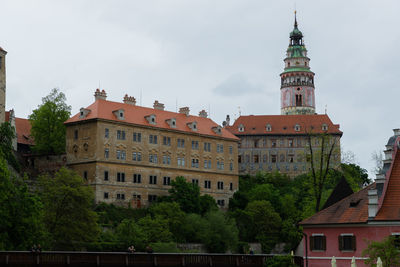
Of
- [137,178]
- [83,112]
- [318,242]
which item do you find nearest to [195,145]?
[137,178]

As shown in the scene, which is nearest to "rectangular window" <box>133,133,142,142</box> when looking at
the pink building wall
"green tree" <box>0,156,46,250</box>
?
"green tree" <box>0,156,46,250</box>

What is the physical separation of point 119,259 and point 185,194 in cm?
4253

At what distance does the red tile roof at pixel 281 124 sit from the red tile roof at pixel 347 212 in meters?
77.6

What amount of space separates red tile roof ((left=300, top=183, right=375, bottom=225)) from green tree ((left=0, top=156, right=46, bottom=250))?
19.9 metres

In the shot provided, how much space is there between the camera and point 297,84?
155375 mm

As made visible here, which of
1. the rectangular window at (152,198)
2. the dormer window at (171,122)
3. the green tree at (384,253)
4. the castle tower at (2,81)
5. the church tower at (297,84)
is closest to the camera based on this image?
the green tree at (384,253)

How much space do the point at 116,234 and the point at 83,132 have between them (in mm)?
21272

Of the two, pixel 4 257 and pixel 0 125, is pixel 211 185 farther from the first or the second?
pixel 4 257

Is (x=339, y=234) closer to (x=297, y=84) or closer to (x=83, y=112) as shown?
(x=83, y=112)

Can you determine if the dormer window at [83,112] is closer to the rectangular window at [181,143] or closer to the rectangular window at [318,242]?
the rectangular window at [181,143]

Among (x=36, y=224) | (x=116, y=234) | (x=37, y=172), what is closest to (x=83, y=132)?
(x=37, y=172)

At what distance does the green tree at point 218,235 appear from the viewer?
83.2 m

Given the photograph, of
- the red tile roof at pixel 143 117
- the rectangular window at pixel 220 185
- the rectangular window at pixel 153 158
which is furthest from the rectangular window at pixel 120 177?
the rectangular window at pixel 220 185

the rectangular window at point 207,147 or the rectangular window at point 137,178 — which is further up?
the rectangular window at point 207,147
